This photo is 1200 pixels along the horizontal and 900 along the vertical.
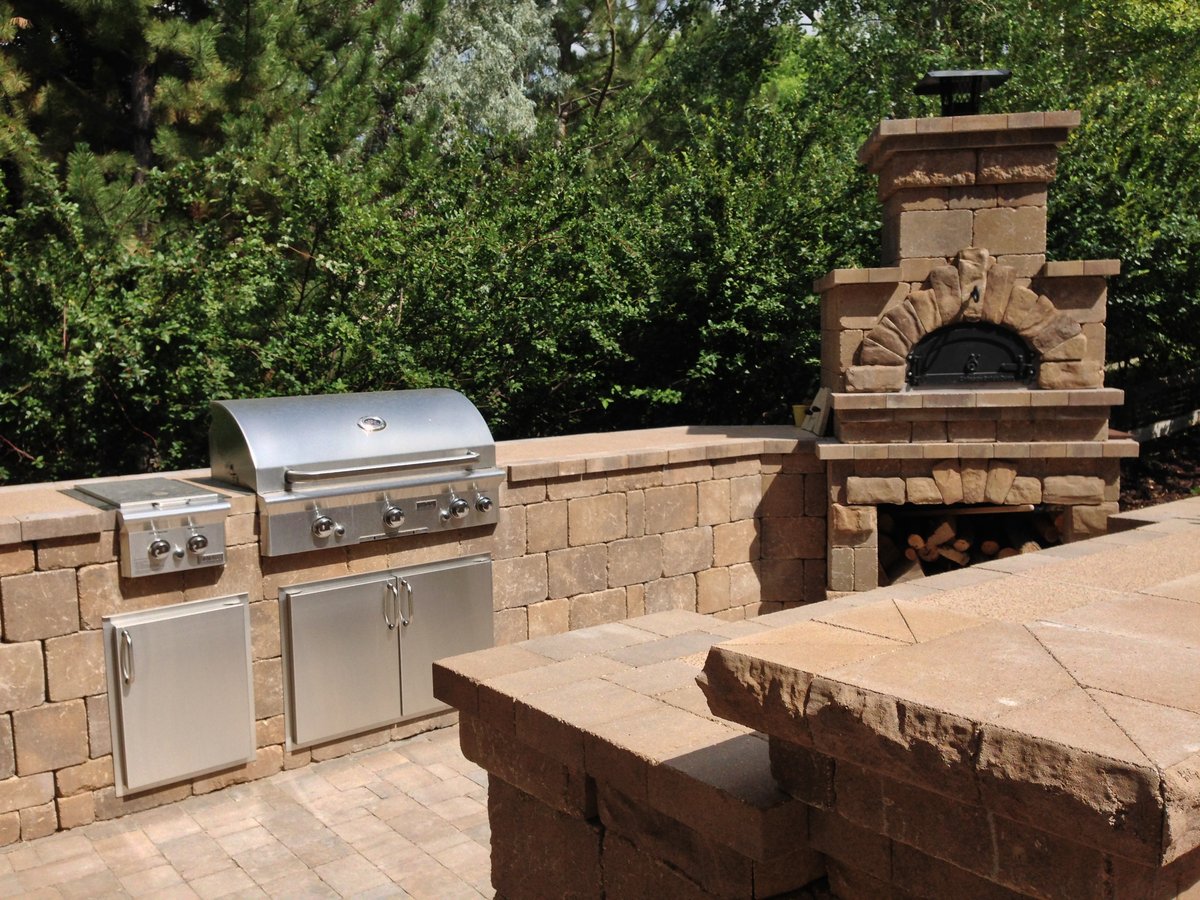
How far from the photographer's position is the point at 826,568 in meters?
8.07

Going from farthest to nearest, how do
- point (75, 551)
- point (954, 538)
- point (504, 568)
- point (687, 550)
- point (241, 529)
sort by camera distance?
point (954, 538) → point (687, 550) → point (504, 568) → point (241, 529) → point (75, 551)

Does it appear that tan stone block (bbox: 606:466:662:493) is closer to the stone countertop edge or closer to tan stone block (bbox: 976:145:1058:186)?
the stone countertop edge

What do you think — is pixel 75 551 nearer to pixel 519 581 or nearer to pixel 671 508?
pixel 519 581

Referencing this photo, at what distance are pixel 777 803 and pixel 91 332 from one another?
23.0 feet

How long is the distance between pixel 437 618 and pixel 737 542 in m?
2.57

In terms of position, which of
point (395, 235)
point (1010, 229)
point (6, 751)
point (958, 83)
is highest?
point (958, 83)

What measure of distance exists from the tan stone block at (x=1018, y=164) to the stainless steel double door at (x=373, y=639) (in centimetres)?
434

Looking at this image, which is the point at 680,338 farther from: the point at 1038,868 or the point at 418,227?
the point at 1038,868

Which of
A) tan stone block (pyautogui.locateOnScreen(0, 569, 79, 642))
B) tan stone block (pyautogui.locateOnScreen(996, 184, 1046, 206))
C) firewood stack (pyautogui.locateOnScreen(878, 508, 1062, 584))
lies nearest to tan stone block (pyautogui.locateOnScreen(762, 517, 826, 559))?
firewood stack (pyautogui.locateOnScreen(878, 508, 1062, 584))

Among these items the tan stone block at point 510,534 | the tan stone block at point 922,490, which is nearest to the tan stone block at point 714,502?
the tan stone block at point 922,490

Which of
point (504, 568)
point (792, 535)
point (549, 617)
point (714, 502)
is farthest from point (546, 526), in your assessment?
point (792, 535)

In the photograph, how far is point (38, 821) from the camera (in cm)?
506

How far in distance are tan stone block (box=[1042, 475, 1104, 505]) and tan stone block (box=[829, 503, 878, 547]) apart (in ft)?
4.04

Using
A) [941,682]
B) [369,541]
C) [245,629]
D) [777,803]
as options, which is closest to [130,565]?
[245,629]
